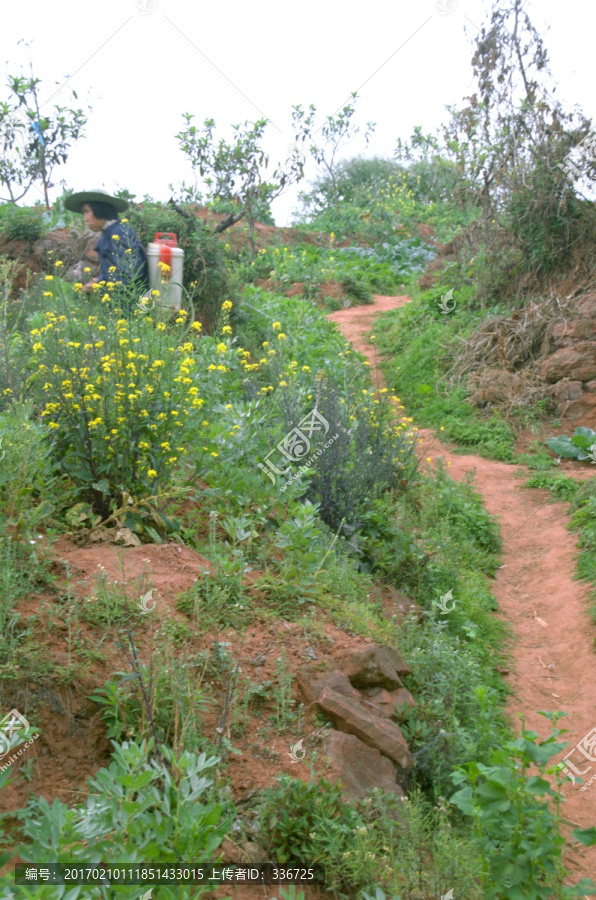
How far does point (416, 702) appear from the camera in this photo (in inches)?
138

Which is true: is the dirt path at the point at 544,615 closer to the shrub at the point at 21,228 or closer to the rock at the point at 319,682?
the rock at the point at 319,682

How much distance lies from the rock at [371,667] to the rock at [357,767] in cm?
36

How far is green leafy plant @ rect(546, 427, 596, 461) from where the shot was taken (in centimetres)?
763

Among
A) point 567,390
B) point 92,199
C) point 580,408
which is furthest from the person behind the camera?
point 567,390

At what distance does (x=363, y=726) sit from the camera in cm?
296

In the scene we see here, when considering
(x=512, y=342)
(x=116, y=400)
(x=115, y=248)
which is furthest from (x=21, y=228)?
(x=116, y=400)

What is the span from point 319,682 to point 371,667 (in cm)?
32

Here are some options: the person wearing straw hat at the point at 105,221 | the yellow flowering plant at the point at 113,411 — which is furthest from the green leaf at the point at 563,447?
the yellow flowering plant at the point at 113,411

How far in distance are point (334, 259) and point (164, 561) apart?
12332 millimetres

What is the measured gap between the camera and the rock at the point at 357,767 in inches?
106

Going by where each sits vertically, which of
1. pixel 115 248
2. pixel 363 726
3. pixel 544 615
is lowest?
pixel 544 615

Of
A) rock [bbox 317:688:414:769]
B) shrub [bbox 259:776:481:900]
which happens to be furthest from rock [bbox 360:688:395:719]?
shrub [bbox 259:776:481:900]

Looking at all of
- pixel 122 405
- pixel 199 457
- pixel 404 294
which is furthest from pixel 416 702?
pixel 404 294

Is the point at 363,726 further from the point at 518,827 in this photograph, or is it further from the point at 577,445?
the point at 577,445
